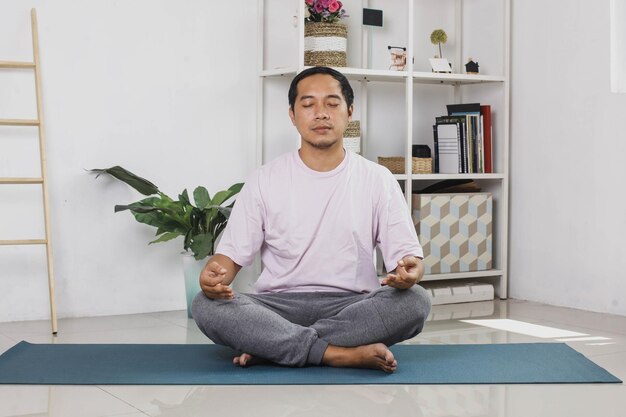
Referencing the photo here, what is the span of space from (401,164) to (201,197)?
3.27 feet

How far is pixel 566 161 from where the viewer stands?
13.3ft

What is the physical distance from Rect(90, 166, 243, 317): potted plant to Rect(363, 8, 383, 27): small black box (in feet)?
3.44

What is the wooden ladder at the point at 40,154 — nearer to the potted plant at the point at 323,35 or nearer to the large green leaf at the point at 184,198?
the large green leaf at the point at 184,198

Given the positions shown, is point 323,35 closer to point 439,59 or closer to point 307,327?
point 439,59

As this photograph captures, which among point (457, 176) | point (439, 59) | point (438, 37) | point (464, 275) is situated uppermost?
point (438, 37)

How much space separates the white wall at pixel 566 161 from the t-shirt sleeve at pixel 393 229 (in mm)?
1392

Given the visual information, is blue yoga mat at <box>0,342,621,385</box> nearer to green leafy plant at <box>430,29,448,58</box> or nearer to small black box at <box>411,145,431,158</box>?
small black box at <box>411,145,431,158</box>

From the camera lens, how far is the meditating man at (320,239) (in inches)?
104

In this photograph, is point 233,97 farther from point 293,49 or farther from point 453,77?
point 453,77

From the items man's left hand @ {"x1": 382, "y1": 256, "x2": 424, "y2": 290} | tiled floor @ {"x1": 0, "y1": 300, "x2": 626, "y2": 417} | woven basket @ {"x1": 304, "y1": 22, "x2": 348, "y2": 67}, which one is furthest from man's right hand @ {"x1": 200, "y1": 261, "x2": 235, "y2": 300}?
woven basket @ {"x1": 304, "y1": 22, "x2": 348, "y2": 67}

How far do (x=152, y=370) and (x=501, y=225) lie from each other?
2230 millimetres

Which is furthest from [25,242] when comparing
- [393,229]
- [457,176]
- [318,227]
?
[457,176]

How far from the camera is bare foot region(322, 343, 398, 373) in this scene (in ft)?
8.37

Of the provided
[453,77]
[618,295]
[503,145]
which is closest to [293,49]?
[453,77]
